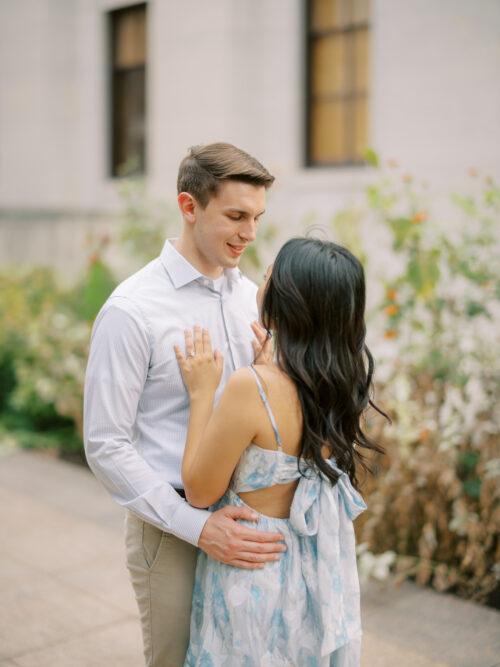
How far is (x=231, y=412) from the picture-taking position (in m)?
2.26

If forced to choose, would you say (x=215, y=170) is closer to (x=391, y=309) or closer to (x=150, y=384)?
(x=150, y=384)

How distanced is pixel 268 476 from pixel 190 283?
0.68 meters

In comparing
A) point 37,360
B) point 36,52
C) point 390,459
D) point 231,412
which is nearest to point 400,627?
point 390,459

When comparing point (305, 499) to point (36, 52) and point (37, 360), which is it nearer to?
point (37, 360)

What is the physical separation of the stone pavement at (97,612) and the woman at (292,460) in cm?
170

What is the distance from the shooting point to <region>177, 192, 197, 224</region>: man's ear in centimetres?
259

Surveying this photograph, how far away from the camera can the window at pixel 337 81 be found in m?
9.13

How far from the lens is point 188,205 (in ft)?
8.54

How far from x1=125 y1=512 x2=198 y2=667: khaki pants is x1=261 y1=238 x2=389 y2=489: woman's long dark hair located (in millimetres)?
573

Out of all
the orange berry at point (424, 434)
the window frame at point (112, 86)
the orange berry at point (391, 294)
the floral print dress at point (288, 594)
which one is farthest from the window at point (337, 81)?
the floral print dress at point (288, 594)

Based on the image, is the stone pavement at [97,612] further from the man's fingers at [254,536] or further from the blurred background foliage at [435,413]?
the man's fingers at [254,536]

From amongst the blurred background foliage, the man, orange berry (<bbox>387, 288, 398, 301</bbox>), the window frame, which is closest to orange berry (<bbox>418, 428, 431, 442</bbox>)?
the blurred background foliage

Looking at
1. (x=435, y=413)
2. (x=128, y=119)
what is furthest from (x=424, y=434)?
(x=128, y=119)

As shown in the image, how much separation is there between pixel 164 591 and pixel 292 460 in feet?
2.05
